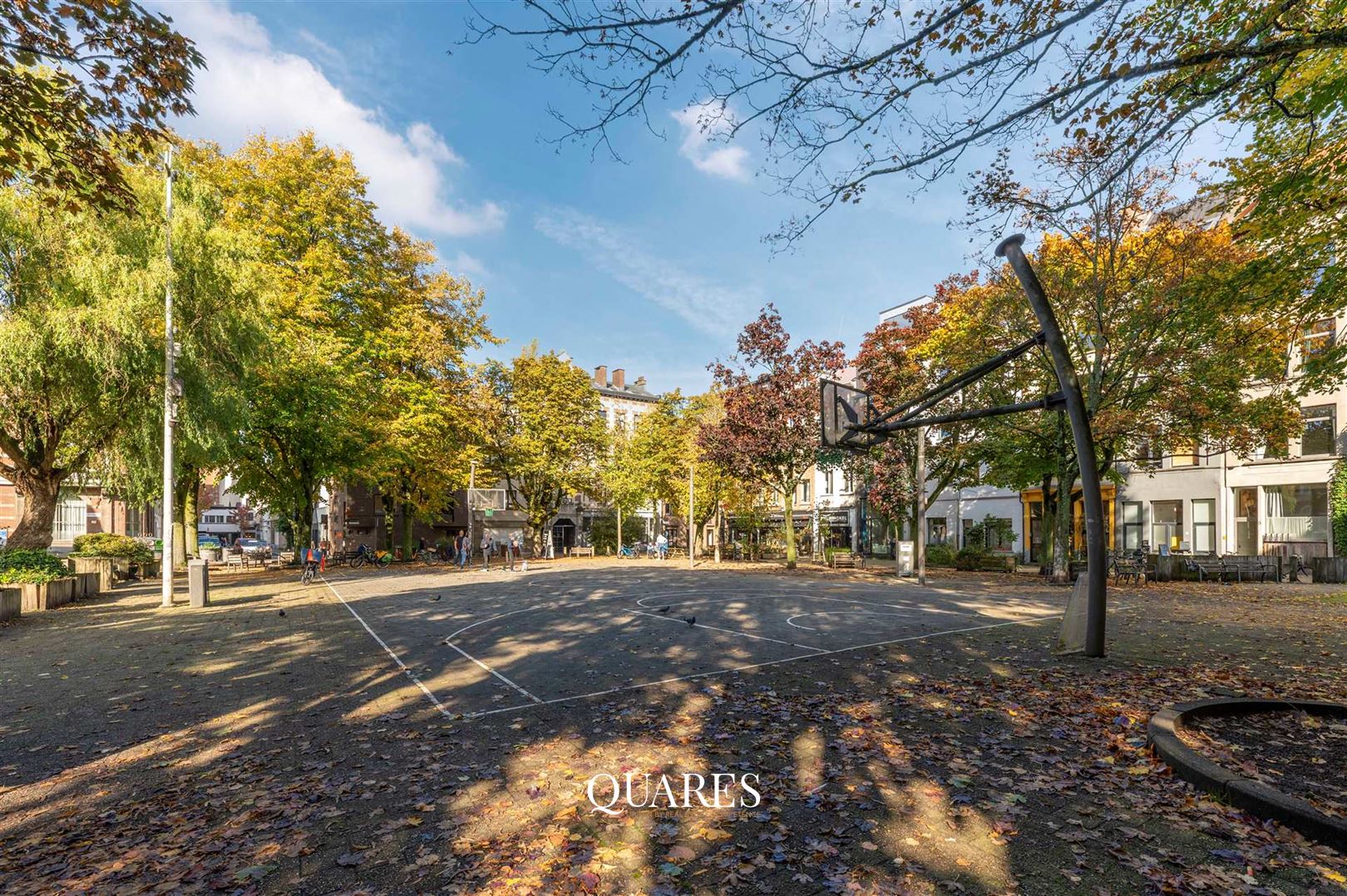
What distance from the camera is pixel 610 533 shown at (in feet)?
173

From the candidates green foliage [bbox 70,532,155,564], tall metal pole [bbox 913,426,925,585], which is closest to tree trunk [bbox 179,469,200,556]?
green foliage [bbox 70,532,155,564]

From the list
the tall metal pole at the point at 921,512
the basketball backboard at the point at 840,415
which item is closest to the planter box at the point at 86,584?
the basketball backboard at the point at 840,415

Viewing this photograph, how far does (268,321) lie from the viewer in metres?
24.0

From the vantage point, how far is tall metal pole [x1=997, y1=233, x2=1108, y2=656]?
9.61 m

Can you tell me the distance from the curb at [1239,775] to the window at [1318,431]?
98.6ft

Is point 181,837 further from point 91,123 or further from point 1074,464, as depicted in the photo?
point 1074,464

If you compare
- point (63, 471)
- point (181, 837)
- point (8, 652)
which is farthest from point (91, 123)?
point (63, 471)

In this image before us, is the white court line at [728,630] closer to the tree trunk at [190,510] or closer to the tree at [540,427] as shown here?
the tree trunk at [190,510]

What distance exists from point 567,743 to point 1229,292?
11627mm

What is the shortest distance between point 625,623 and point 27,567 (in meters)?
15.7

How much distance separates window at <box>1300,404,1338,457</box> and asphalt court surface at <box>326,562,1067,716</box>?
1646 centimetres

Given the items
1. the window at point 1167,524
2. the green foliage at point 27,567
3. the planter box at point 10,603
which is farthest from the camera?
the window at point 1167,524

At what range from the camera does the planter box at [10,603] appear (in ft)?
46.7

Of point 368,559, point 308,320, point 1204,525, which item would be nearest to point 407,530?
point 368,559
